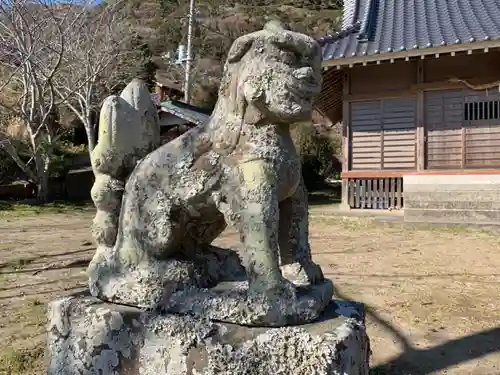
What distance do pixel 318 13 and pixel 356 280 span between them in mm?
29180

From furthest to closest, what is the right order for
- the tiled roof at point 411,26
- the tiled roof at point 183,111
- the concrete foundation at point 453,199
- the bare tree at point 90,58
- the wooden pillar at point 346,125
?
the bare tree at point 90,58 < the tiled roof at point 183,111 < the wooden pillar at point 346,125 < the concrete foundation at point 453,199 < the tiled roof at point 411,26

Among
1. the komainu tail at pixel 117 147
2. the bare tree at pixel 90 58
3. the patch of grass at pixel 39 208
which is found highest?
the bare tree at pixel 90 58

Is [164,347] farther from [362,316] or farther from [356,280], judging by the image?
[356,280]

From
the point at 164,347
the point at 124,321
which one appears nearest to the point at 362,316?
the point at 164,347

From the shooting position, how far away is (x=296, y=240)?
59.2 inches

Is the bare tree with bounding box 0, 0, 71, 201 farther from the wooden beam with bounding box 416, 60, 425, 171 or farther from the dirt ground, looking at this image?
the wooden beam with bounding box 416, 60, 425, 171

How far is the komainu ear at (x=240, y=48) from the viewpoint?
133 centimetres

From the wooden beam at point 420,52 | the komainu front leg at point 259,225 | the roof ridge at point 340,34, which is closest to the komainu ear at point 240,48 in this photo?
the komainu front leg at point 259,225

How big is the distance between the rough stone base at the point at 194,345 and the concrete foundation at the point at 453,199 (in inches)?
290

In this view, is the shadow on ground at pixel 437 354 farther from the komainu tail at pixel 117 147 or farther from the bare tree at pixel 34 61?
the bare tree at pixel 34 61

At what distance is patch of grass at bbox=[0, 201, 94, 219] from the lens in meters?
10.3

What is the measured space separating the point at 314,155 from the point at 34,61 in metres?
11.2

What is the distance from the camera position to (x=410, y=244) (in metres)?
6.48

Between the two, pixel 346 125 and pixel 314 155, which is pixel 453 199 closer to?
pixel 346 125
